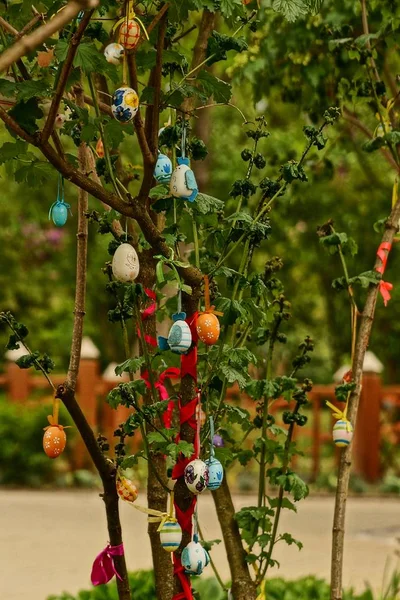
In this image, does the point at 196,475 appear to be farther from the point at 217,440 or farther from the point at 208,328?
the point at 217,440

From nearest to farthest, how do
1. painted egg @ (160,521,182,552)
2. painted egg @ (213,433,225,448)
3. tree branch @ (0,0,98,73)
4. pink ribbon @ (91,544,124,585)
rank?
1. tree branch @ (0,0,98,73)
2. painted egg @ (160,521,182,552)
3. pink ribbon @ (91,544,124,585)
4. painted egg @ (213,433,225,448)

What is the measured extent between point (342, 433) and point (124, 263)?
0.98m

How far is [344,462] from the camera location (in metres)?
2.96

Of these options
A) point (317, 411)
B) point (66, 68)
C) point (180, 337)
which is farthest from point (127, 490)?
point (317, 411)

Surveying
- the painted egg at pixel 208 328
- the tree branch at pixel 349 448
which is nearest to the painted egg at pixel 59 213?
the painted egg at pixel 208 328

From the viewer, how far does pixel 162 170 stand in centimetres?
228

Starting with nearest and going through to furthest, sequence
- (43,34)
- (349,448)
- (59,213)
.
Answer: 1. (43,34)
2. (59,213)
3. (349,448)

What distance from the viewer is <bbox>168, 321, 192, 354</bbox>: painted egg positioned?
7.37ft

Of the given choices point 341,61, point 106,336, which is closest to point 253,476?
point 106,336

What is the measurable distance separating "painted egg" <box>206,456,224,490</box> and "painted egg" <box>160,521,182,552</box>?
0.12 meters

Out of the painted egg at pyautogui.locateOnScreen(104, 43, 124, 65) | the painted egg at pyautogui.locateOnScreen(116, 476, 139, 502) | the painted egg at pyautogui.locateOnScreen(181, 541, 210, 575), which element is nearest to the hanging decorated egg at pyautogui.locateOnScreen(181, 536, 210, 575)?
the painted egg at pyautogui.locateOnScreen(181, 541, 210, 575)

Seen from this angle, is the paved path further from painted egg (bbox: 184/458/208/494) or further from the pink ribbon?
painted egg (bbox: 184/458/208/494)

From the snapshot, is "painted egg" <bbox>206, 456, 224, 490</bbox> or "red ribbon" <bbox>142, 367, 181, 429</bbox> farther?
"red ribbon" <bbox>142, 367, 181, 429</bbox>

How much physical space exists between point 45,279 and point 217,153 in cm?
359
